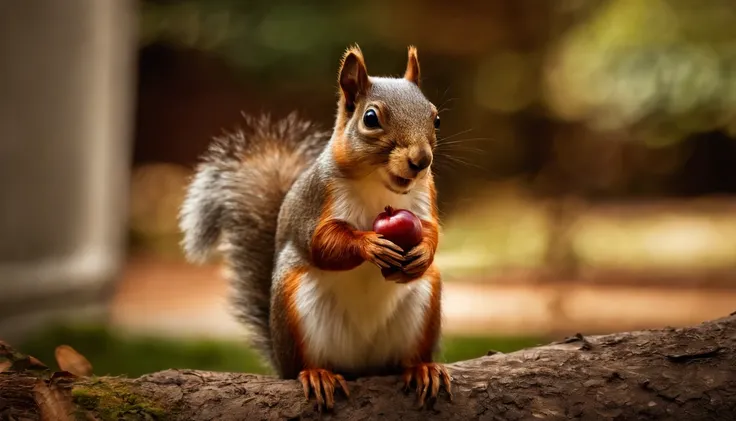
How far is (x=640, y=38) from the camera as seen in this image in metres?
4.65

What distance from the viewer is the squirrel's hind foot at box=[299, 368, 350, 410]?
5.40 ft

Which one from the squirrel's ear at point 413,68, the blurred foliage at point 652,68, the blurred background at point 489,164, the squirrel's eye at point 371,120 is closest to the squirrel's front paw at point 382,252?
the squirrel's eye at point 371,120

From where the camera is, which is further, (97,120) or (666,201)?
(666,201)

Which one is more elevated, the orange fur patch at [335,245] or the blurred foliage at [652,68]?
the blurred foliage at [652,68]

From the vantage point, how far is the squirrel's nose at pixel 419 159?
1.52 meters

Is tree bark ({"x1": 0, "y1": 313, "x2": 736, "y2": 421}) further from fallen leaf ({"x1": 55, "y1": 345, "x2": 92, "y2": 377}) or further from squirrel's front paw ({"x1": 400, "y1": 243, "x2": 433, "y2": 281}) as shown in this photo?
squirrel's front paw ({"x1": 400, "y1": 243, "x2": 433, "y2": 281})

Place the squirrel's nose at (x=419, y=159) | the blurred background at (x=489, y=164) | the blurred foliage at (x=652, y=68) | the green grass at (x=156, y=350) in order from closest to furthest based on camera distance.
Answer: the squirrel's nose at (x=419, y=159), the green grass at (x=156, y=350), the blurred background at (x=489, y=164), the blurred foliage at (x=652, y=68)

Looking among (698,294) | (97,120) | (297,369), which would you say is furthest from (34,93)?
(698,294)

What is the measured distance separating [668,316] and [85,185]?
133 inches

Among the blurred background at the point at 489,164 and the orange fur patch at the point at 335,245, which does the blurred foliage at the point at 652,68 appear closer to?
the blurred background at the point at 489,164

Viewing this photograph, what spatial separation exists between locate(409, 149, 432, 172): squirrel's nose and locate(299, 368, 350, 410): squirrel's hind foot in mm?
480

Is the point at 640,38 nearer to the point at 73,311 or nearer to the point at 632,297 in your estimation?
the point at 632,297

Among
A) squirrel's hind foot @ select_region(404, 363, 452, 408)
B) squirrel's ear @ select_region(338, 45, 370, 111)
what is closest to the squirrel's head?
squirrel's ear @ select_region(338, 45, 370, 111)

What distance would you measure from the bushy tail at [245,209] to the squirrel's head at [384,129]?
549mm
